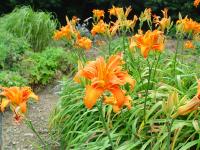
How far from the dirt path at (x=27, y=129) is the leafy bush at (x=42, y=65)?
1.15 feet

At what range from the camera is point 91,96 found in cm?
183

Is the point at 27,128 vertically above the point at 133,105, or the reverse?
the point at 133,105

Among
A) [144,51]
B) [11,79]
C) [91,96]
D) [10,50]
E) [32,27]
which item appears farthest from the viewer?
[32,27]

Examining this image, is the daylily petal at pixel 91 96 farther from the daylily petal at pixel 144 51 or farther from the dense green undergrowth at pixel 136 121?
the daylily petal at pixel 144 51

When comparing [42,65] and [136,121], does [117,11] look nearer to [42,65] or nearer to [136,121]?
[136,121]

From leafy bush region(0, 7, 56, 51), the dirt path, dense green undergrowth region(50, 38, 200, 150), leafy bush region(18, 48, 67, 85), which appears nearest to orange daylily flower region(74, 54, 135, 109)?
Answer: dense green undergrowth region(50, 38, 200, 150)

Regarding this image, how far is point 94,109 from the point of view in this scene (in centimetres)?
367

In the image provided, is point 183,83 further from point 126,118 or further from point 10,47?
point 10,47

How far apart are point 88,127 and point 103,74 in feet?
5.43

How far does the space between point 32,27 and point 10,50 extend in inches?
53.4

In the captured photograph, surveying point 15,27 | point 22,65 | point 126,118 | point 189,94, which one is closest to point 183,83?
point 189,94

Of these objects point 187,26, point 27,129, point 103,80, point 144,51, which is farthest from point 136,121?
point 27,129

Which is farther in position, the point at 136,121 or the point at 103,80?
the point at 136,121

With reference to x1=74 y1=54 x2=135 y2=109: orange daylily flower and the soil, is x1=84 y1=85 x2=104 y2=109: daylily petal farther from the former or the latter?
the soil
